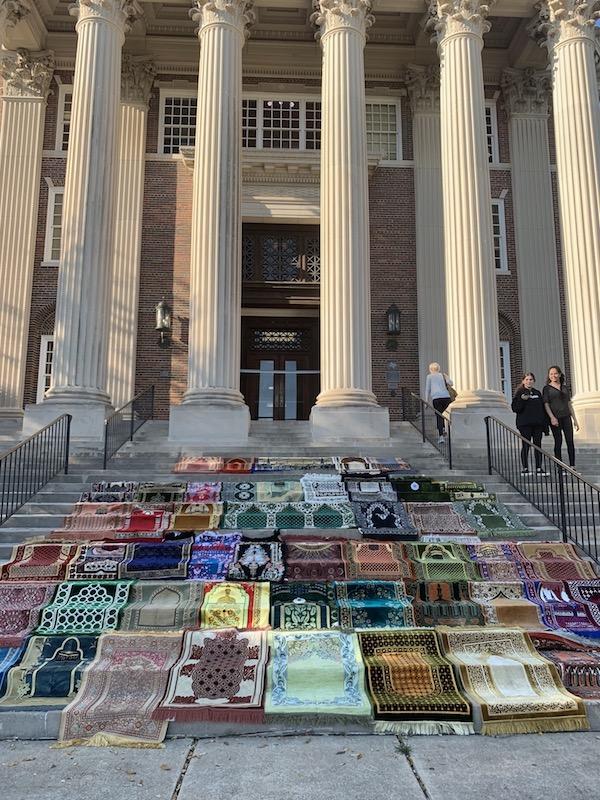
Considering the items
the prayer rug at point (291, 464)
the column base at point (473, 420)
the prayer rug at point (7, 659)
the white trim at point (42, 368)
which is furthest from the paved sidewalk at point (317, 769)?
the white trim at point (42, 368)

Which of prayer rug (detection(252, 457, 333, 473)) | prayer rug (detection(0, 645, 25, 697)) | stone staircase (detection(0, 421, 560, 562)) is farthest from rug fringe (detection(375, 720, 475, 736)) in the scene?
prayer rug (detection(252, 457, 333, 473))

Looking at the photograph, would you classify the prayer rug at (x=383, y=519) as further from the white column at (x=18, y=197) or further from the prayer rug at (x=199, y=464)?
the white column at (x=18, y=197)

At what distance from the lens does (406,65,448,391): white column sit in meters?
17.7

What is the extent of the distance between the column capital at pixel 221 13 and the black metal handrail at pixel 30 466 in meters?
9.53

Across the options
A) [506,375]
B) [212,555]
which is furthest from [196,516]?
[506,375]

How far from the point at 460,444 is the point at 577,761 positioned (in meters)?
8.85

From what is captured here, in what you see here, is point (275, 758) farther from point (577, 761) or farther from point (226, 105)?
point (226, 105)

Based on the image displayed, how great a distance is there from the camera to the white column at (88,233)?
12773mm

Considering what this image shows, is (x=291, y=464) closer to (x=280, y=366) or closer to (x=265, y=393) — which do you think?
(x=265, y=393)

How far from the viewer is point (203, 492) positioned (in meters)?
9.26

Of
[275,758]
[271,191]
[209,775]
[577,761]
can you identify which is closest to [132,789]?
[209,775]

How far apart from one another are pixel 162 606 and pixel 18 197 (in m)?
15.1

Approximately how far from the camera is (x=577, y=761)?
4023mm

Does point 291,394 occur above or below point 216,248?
below
